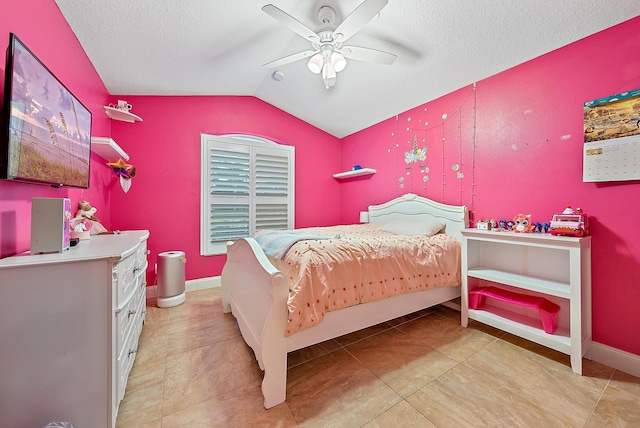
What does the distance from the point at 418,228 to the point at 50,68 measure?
327 centimetres

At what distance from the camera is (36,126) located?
1.24m

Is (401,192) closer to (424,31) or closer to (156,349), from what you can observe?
(424,31)

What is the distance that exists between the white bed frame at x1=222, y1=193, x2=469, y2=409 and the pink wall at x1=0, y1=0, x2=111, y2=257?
1177mm

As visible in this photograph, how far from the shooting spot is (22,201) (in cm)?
127

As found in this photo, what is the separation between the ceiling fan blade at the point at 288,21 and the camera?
154 cm

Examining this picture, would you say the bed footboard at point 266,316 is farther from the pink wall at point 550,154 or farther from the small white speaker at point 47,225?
the pink wall at point 550,154

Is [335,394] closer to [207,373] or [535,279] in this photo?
[207,373]

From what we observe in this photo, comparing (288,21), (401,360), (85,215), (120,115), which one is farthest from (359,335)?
(120,115)

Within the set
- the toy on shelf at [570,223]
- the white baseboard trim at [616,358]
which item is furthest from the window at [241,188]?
the white baseboard trim at [616,358]

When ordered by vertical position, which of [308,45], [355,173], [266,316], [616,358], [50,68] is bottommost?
[616,358]

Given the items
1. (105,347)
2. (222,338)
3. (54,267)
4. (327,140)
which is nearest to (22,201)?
(54,267)

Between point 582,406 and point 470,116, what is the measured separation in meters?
2.50

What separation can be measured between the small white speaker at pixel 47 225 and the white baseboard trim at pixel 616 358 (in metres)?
3.50

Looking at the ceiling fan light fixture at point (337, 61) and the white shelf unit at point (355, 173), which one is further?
the white shelf unit at point (355, 173)
